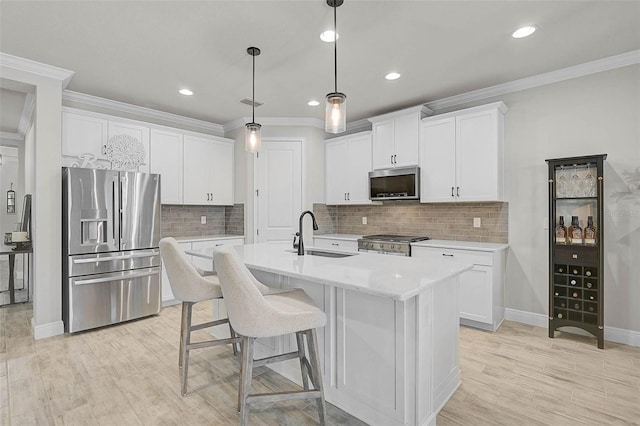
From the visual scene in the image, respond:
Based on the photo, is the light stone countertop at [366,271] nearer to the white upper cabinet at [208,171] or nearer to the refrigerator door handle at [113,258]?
the refrigerator door handle at [113,258]

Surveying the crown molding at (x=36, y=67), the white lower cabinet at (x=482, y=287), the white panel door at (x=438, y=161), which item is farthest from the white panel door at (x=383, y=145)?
the crown molding at (x=36, y=67)

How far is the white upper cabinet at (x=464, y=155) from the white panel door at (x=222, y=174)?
2877 mm

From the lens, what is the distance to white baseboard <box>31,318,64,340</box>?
325 cm

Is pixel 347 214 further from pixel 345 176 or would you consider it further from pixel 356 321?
pixel 356 321

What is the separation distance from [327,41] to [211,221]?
3.56m

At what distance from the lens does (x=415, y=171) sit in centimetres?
Result: 418

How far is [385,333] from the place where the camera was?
1.84 m

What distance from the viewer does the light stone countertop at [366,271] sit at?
1.58m

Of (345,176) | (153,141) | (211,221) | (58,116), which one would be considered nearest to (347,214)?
(345,176)

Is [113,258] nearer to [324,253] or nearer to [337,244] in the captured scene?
[324,253]

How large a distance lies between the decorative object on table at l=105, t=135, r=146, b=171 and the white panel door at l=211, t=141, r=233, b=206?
1.05 meters

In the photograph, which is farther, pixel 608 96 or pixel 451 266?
pixel 608 96

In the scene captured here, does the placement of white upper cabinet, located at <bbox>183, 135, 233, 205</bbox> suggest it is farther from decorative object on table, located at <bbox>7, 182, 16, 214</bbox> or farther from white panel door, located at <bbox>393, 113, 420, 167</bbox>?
decorative object on table, located at <bbox>7, 182, 16, 214</bbox>

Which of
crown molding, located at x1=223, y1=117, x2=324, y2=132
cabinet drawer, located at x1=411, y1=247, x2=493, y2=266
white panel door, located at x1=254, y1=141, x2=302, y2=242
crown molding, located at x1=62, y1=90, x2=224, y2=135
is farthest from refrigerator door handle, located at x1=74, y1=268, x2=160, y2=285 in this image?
cabinet drawer, located at x1=411, y1=247, x2=493, y2=266
